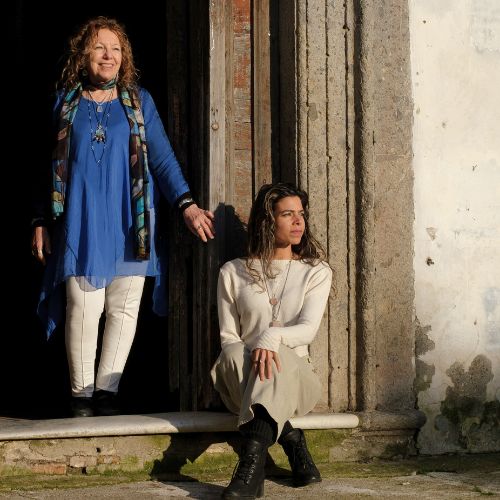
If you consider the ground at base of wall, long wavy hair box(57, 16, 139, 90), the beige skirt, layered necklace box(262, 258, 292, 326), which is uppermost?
long wavy hair box(57, 16, 139, 90)

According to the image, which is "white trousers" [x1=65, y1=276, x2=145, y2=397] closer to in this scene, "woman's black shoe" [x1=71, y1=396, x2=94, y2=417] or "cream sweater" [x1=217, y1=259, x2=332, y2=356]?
"woman's black shoe" [x1=71, y1=396, x2=94, y2=417]

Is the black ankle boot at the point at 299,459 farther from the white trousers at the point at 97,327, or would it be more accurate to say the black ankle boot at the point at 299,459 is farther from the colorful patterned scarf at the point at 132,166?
the colorful patterned scarf at the point at 132,166

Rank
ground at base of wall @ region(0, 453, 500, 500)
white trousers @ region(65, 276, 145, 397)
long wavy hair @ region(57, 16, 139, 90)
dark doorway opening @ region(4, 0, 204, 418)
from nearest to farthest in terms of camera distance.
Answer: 1. ground at base of wall @ region(0, 453, 500, 500)
2. white trousers @ region(65, 276, 145, 397)
3. long wavy hair @ region(57, 16, 139, 90)
4. dark doorway opening @ region(4, 0, 204, 418)

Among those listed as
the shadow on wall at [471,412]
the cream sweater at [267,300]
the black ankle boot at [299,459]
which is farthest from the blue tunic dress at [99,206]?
the shadow on wall at [471,412]

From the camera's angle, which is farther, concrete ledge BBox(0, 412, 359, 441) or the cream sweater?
the cream sweater

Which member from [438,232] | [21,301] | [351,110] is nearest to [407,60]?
[351,110]

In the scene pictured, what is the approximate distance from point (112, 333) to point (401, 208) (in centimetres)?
144

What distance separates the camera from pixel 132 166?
18.1 feet

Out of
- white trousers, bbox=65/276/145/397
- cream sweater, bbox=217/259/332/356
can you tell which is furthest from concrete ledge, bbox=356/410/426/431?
white trousers, bbox=65/276/145/397

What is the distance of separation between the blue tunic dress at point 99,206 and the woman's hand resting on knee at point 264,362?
2.80 ft

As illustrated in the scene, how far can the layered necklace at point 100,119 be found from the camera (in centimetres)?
551

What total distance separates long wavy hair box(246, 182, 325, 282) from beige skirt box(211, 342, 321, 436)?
395mm

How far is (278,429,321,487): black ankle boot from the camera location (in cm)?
497

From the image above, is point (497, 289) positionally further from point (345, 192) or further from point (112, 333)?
point (112, 333)
